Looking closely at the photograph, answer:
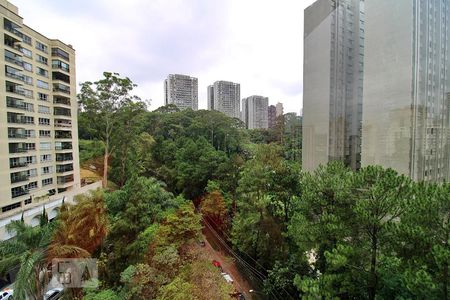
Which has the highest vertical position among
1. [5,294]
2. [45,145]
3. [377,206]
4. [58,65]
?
[58,65]

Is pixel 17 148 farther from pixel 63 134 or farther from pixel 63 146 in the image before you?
pixel 63 134

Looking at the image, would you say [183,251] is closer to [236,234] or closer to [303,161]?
[236,234]

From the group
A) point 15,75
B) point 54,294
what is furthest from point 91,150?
point 54,294

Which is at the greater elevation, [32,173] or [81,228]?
[32,173]

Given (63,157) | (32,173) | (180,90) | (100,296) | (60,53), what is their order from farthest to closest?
(180,90)
(63,157)
(60,53)
(32,173)
(100,296)

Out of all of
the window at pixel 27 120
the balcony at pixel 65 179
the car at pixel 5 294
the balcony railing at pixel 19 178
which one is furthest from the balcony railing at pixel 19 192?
the car at pixel 5 294

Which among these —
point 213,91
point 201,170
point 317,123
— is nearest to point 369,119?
point 317,123

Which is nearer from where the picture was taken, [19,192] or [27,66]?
[19,192]

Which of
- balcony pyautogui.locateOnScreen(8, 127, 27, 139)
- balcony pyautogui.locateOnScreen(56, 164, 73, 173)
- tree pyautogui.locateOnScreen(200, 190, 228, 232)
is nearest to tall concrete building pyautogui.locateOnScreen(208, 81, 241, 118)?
balcony pyautogui.locateOnScreen(56, 164, 73, 173)
